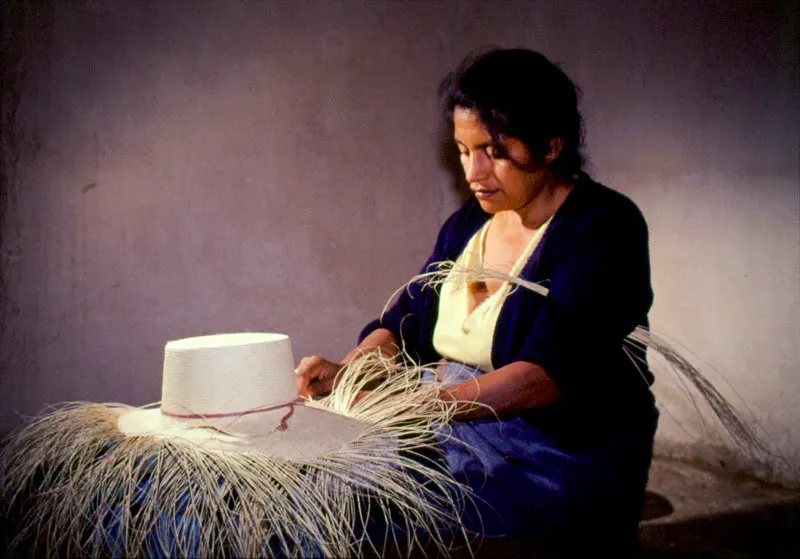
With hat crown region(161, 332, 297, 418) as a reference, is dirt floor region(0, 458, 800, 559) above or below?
below

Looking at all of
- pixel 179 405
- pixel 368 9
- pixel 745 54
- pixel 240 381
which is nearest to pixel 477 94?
pixel 240 381

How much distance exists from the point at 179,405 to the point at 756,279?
5.94 ft

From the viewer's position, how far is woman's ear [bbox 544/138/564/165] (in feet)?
5.51

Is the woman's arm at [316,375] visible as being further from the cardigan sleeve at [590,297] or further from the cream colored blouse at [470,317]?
the cardigan sleeve at [590,297]

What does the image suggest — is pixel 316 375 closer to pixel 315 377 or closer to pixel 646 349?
pixel 315 377

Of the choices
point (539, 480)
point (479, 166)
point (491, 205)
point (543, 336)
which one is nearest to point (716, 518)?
point (539, 480)

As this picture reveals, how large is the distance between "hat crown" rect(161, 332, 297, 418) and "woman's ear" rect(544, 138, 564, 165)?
82cm

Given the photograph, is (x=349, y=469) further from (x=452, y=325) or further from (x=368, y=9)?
(x=368, y=9)

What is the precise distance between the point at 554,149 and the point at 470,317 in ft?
1.53

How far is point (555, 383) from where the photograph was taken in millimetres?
1427

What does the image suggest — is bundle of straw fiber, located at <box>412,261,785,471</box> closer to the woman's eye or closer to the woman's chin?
the woman's chin

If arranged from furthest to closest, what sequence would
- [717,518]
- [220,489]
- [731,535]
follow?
1. [717,518]
2. [731,535]
3. [220,489]

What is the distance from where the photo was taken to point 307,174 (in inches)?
106

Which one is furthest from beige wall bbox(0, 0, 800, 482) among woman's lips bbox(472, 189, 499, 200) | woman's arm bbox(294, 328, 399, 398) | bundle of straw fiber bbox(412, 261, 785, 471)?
woman's lips bbox(472, 189, 499, 200)
